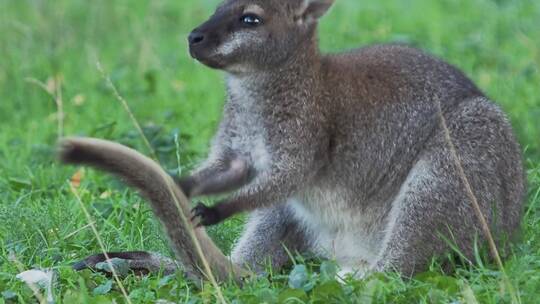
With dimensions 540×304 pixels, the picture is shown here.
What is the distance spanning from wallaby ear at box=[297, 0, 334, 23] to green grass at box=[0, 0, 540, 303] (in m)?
1.24

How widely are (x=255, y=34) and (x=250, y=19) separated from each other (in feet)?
0.25

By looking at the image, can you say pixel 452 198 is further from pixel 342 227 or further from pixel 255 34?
pixel 255 34

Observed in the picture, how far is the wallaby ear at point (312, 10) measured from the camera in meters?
6.53

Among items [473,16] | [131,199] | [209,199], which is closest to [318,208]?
[209,199]

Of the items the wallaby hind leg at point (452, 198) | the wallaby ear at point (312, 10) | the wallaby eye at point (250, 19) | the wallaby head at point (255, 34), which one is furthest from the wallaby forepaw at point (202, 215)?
the wallaby ear at point (312, 10)

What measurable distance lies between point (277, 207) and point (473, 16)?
5605 millimetres

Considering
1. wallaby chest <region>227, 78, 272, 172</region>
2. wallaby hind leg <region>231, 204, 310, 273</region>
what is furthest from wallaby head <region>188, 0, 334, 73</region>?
wallaby hind leg <region>231, 204, 310, 273</region>

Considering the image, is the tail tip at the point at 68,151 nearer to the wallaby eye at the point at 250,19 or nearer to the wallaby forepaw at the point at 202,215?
the wallaby forepaw at the point at 202,215

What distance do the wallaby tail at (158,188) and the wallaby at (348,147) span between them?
19 cm

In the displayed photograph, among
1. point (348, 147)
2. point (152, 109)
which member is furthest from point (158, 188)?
point (152, 109)

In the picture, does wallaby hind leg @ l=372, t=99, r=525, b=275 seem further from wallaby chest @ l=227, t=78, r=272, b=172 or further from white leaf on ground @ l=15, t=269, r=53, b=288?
white leaf on ground @ l=15, t=269, r=53, b=288

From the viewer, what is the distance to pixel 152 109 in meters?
9.88

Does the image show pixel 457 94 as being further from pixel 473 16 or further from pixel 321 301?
pixel 473 16

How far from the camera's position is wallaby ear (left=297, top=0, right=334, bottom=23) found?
6.53 meters
